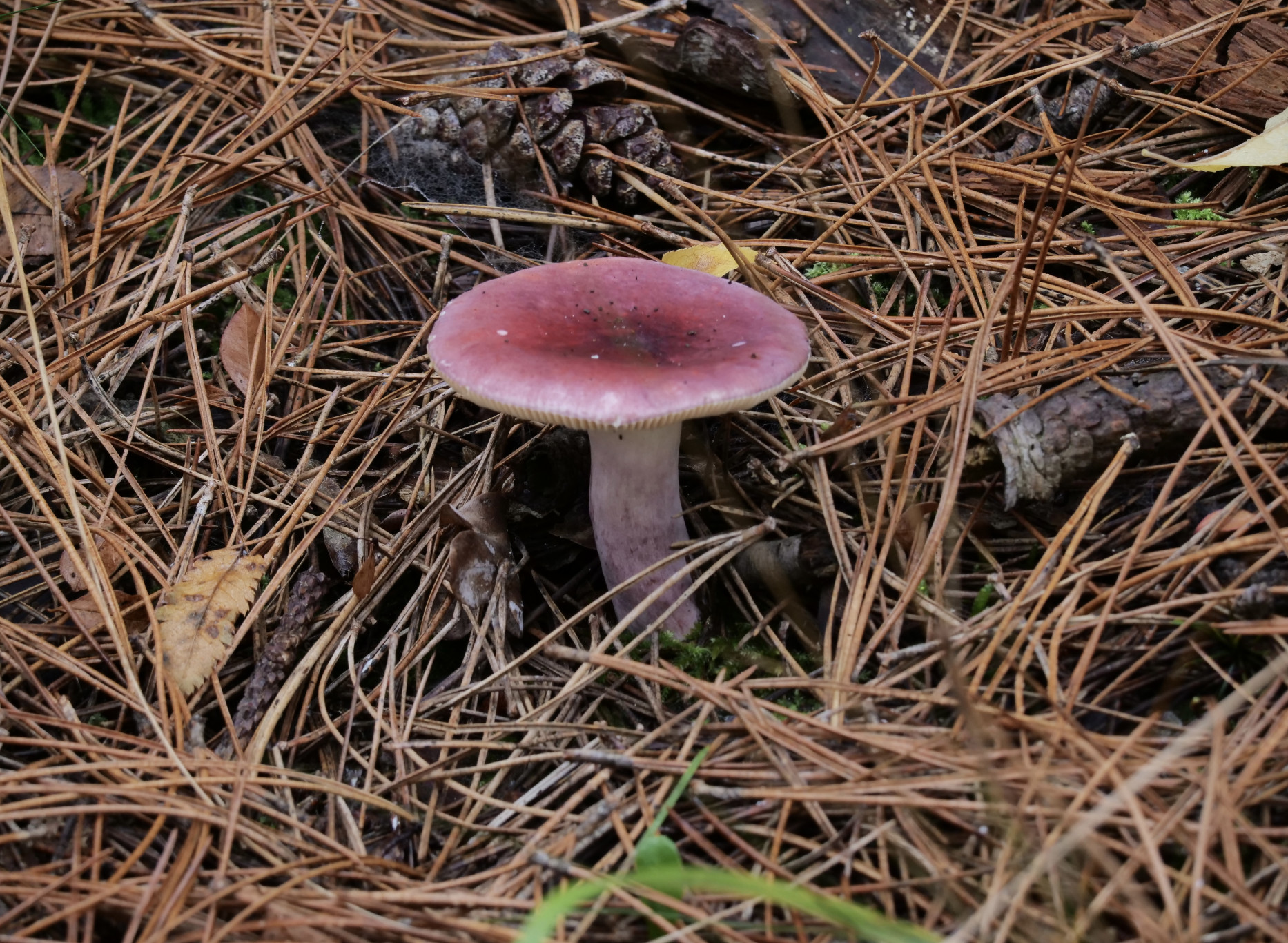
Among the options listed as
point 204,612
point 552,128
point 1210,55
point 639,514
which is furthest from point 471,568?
point 1210,55

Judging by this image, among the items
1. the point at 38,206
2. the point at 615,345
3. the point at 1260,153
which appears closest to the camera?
the point at 615,345

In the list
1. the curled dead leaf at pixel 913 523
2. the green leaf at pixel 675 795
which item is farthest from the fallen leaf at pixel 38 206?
the curled dead leaf at pixel 913 523

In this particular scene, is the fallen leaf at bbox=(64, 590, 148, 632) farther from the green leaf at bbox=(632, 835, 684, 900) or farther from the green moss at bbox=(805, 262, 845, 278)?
the green moss at bbox=(805, 262, 845, 278)

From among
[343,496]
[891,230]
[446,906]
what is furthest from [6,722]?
[891,230]

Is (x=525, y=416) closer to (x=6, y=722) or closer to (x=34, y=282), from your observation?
(x=6, y=722)

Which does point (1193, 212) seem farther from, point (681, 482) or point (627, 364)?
point (627, 364)

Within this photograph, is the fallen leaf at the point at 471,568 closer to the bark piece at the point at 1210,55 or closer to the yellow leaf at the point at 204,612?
the yellow leaf at the point at 204,612
